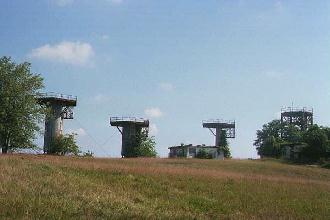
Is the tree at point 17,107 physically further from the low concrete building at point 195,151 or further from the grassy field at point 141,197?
the low concrete building at point 195,151

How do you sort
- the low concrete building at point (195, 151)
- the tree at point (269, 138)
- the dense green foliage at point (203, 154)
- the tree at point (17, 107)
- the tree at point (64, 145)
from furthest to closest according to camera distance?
1. the tree at point (269, 138)
2. the low concrete building at point (195, 151)
3. the dense green foliage at point (203, 154)
4. the tree at point (64, 145)
5. the tree at point (17, 107)

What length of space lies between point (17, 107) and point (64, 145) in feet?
85.3

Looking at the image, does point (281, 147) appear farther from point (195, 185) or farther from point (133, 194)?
point (133, 194)

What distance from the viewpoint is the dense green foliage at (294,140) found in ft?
286

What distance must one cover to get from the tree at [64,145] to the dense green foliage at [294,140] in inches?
1493

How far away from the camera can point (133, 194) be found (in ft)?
78.3

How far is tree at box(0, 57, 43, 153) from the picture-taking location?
196ft

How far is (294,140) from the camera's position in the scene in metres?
118

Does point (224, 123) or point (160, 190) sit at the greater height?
point (224, 123)

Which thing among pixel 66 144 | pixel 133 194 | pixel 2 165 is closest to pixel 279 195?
pixel 133 194

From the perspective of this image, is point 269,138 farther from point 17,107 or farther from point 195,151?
point 17,107

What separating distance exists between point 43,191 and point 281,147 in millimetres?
94013

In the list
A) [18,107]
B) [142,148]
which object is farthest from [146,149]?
[18,107]

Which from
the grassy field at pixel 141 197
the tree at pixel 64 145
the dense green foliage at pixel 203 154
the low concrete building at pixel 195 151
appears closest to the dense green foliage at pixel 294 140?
the low concrete building at pixel 195 151
